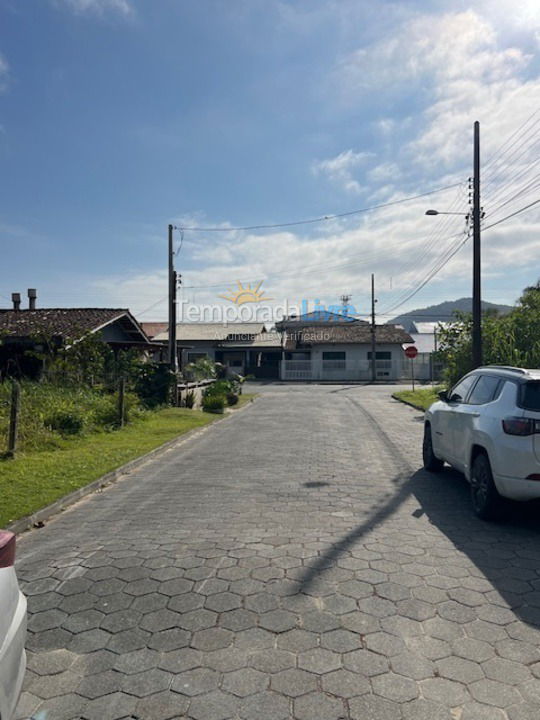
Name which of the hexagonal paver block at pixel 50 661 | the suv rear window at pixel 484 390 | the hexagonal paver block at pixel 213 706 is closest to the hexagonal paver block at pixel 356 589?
the hexagonal paver block at pixel 213 706

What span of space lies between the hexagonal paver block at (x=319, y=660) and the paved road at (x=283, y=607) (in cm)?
2

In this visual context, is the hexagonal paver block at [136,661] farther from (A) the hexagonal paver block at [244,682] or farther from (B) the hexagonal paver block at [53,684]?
(A) the hexagonal paver block at [244,682]

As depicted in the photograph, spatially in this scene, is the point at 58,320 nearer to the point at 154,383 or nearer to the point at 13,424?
the point at 154,383

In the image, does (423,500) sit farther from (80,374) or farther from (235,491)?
(80,374)

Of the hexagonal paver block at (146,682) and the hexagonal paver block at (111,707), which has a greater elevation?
the hexagonal paver block at (146,682)

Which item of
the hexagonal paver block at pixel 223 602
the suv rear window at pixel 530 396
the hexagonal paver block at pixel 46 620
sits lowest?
the hexagonal paver block at pixel 46 620

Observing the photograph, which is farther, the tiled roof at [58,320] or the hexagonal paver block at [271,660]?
the tiled roof at [58,320]

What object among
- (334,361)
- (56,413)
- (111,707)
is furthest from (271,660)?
(334,361)

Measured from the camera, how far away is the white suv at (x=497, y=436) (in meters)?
5.45

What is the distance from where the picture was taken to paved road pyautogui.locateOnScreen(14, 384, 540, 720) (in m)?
2.88

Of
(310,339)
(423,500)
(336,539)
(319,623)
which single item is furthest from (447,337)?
(310,339)

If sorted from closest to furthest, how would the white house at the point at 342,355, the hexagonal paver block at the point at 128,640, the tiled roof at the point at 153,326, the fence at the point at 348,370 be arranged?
the hexagonal paver block at the point at 128,640 → the fence at the point at 348,370 → the white house at the point at 342,355 → the tiled roof at the point at 153,326

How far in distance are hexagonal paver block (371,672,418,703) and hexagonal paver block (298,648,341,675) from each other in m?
0.26

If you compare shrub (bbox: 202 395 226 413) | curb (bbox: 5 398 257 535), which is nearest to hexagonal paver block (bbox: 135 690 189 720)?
curb (bbox: 5 398 257 535)
